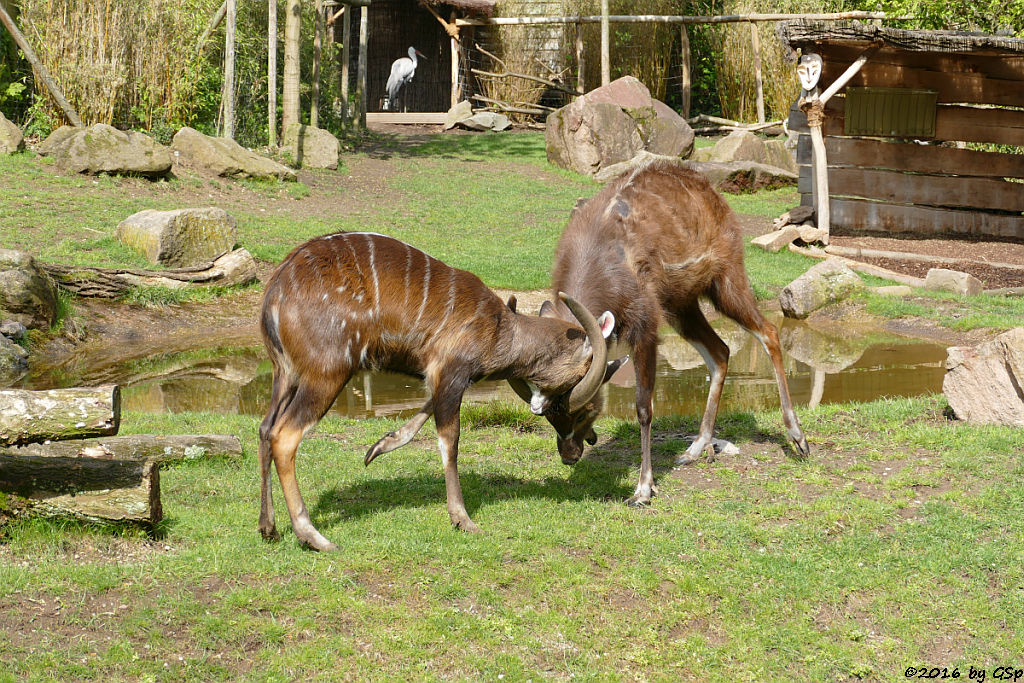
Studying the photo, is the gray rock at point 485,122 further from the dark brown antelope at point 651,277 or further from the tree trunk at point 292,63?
the dark brown antelope at point 651,277

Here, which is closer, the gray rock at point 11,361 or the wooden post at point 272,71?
the gray rock at point 11,361

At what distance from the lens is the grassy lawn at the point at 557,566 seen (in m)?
4.09

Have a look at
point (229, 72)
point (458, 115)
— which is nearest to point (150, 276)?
point (229, 72)

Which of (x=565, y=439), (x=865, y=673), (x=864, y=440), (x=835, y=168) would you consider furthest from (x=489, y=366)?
(x=835, y=168)

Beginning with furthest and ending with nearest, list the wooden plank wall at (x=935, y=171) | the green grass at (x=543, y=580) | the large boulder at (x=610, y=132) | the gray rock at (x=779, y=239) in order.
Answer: the large boulder at (x=610, y=132)
the wooden plank wall at (x=935, y=171)
the gray rock at (x=779, y=239)
the green grass at (x=543, y=580)

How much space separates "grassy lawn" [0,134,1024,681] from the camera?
4090mm

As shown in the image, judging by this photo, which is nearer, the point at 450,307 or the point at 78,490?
the point at 78,490

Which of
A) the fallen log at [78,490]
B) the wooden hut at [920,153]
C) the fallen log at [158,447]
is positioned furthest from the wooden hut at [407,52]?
the fallen log at [78,490]

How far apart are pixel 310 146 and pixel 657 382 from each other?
11.0 meters

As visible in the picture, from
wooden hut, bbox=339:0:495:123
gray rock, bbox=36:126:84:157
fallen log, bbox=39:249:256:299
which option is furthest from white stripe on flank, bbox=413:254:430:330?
wooden hut, bbox=339:0:495:123

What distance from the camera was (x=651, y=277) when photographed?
20.7 ft

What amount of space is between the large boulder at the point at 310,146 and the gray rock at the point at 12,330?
29.8 ft

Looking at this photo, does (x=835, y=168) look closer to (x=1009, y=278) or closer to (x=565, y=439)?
(x=1009, y=278)

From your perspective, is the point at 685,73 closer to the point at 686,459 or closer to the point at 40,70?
the point at 40,70
